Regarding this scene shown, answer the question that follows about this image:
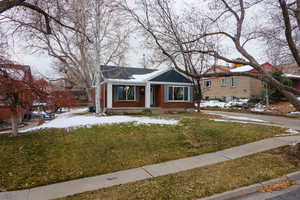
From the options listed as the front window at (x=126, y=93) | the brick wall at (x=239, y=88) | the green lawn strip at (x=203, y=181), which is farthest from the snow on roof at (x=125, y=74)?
the green lawn strip at (x=203, y=181)

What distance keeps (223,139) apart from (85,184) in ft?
18.1

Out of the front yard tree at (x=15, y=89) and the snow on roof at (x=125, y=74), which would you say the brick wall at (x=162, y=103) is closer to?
the snow on roof at (x=125, y=74)

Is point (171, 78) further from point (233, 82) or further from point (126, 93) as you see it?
point (233, 82)

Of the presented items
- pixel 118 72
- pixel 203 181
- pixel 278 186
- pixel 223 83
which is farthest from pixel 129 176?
pixel 223 83

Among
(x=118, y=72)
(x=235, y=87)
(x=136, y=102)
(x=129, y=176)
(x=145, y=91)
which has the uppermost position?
(x=118, y=72)

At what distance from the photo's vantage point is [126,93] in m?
16.4

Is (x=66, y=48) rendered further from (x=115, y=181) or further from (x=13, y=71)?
(x=115, y=181)

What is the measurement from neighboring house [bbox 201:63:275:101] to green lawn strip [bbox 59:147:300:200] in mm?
18049

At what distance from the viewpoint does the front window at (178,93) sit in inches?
688

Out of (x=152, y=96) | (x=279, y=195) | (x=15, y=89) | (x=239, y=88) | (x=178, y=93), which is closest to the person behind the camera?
(x=279, y=195)

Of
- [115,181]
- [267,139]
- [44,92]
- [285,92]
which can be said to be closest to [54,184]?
[115,181]

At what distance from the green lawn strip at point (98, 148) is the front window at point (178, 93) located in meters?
8.63

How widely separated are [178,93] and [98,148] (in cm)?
1276

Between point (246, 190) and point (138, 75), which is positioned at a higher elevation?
point (138, 75)
